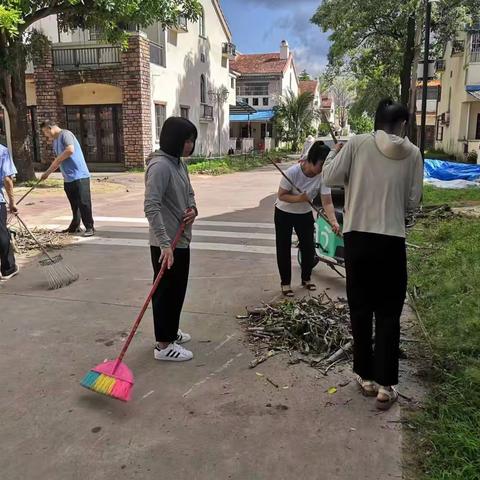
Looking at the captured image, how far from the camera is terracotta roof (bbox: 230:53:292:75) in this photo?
4550 cm

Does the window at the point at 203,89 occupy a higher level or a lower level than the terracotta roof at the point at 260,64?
lower

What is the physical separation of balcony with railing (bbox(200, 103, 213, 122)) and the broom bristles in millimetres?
23493

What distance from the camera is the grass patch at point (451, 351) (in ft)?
8.48

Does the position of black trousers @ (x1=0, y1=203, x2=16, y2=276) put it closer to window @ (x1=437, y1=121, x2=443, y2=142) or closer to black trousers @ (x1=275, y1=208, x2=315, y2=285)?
black trousers @ (x1=275, y1=208, x2=315, y2=285)

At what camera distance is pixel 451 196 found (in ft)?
38.7

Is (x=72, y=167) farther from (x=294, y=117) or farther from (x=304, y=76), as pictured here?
(x=304, y=76)

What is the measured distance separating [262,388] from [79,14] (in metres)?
12.8

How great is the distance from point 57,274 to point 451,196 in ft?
30.2

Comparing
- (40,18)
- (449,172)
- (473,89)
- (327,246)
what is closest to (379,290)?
(327,246)

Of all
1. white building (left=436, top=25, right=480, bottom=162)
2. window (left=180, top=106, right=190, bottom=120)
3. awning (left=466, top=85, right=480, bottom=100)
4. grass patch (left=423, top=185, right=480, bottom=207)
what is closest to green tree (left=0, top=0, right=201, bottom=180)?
window (left=180, top=106, right=190, bottom=120)

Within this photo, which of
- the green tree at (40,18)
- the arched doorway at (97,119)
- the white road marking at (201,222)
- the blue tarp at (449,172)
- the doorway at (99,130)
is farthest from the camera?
the doorway at (99,130)

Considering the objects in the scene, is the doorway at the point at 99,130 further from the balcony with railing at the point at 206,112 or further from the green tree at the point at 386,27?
the green tree at the point at 386,27

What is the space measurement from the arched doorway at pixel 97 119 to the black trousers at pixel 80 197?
1240cm

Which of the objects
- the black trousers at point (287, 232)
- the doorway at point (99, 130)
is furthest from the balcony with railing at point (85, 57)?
the black trousers at point (287, 232)
